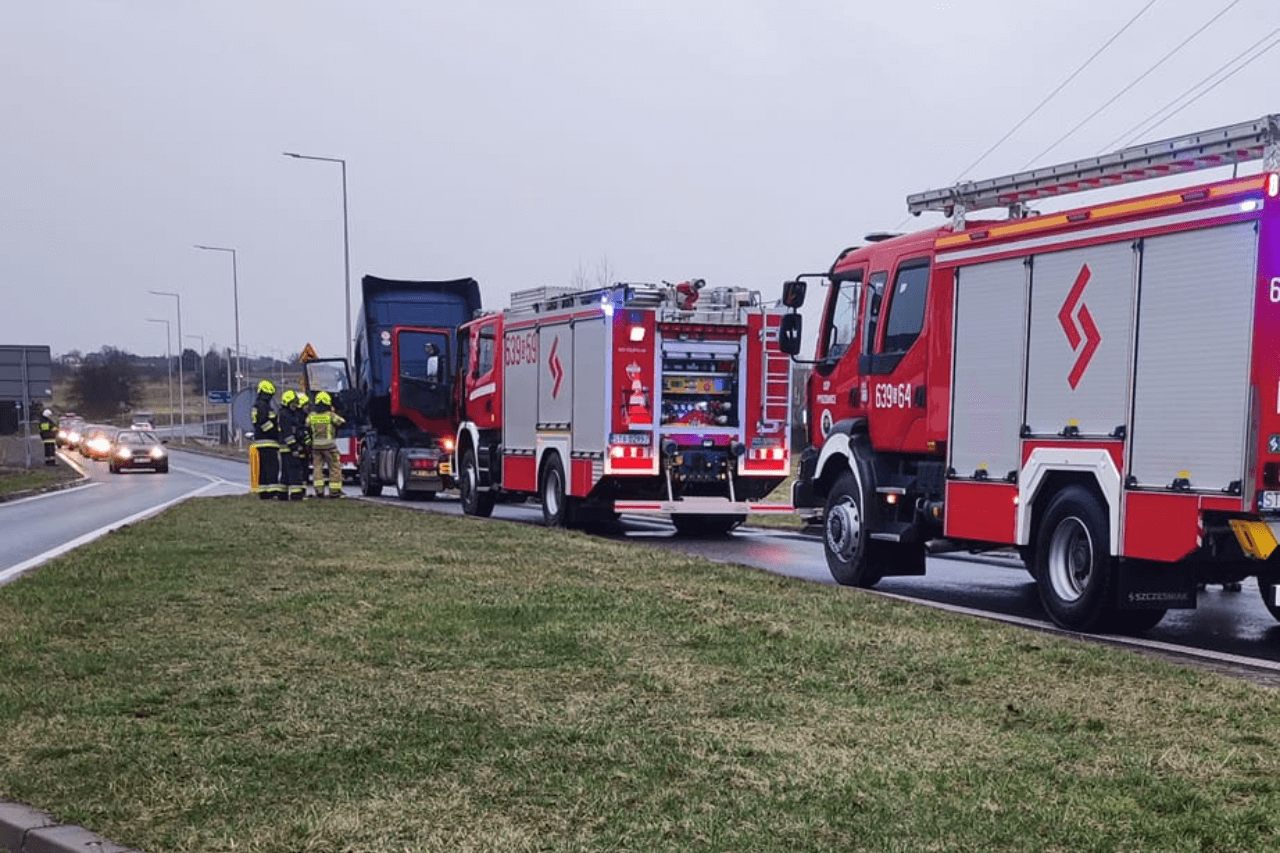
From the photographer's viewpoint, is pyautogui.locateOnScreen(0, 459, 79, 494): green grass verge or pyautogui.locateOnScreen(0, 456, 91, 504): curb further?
pyautogui.locateOnScreen(0, 459, 79, 494): green grass verge

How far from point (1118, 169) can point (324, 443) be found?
15379 millimetres

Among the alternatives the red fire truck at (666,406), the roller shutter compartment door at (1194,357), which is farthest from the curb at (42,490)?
the roller shutter compartment door at (1194,357)

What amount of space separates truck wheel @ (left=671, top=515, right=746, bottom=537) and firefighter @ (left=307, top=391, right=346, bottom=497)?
258 inches

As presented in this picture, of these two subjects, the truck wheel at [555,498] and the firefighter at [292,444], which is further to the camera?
the firefighter at [292,444]

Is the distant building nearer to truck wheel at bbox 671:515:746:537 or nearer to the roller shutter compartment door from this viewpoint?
truck wheel at bbox 671:515:746:537

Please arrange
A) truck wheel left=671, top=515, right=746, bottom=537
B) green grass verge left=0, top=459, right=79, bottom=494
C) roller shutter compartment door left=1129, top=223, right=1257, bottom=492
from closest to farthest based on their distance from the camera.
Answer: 1. roller shutter compartment door left=1129, top=223, right=1257, bottom=492
2. truck wheel left=671, top=515, right=746, bottom=537
3. green grass verge left=0, top=459, right=79, bottom=494

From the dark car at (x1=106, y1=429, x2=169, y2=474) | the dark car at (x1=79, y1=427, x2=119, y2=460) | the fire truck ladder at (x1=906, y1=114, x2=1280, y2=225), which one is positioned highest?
the fire truck ladder at (x1=906, y1=114, x2=1280, y2=225)

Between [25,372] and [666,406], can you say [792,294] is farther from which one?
[25,372]

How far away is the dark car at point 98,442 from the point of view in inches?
2480

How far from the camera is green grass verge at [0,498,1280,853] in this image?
4656 millimetres

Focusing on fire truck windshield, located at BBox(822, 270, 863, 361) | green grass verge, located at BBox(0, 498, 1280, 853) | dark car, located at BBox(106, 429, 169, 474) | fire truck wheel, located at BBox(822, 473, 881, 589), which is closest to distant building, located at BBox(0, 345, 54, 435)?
dark car, located at BBox(106, 429, 169, 474)

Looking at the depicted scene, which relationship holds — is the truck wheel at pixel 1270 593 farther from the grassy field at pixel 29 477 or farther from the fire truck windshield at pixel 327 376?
the grassy field at pixel 29 477

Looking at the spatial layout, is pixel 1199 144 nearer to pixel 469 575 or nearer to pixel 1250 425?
pixel 1250 425

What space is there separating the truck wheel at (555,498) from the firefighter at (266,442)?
5.62m
